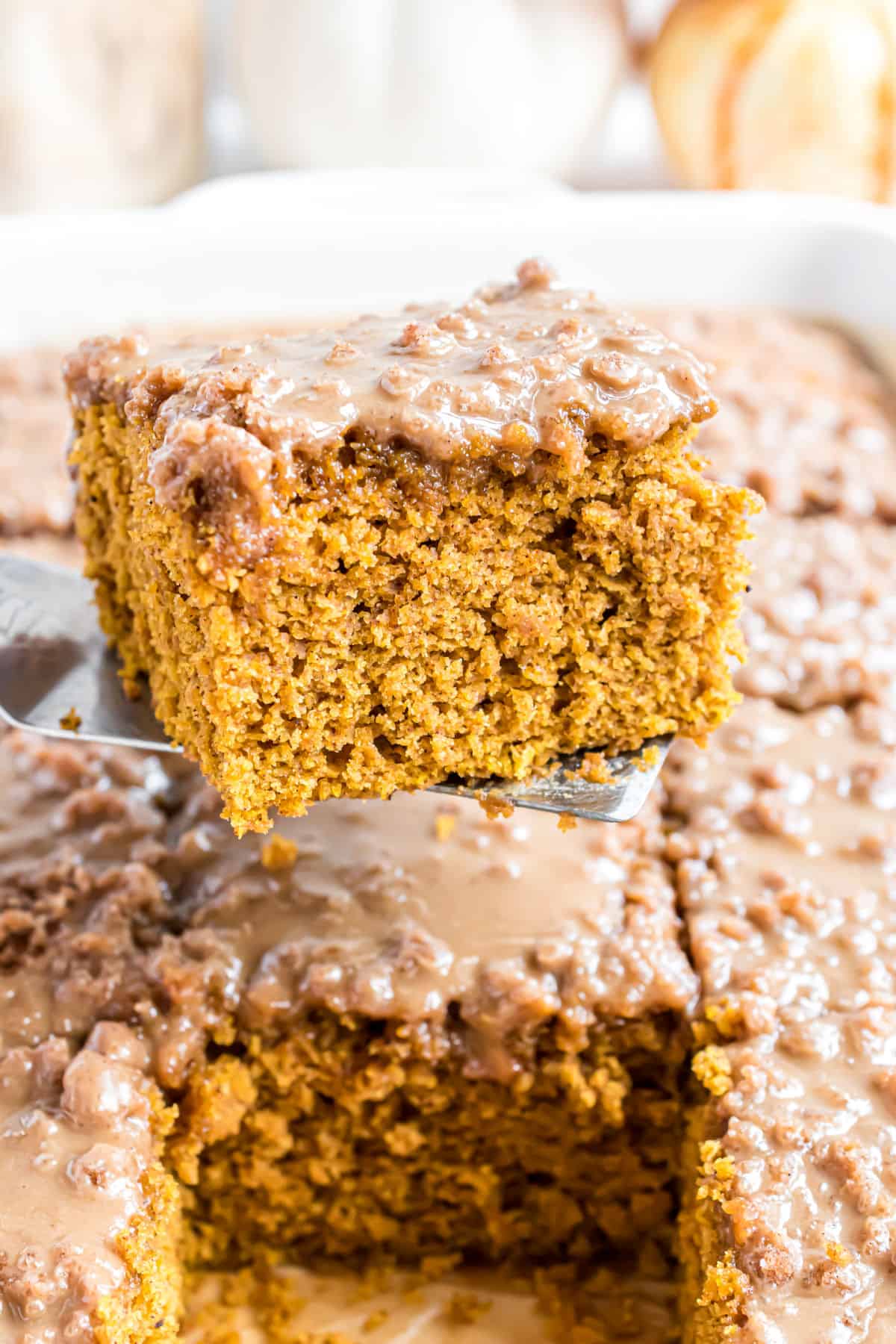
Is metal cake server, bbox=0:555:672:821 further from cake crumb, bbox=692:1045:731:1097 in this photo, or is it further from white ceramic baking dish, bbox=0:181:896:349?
white ceramic baking dish, bbox=0:181:896:349

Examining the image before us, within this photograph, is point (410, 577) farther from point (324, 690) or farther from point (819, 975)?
point (819, 975)

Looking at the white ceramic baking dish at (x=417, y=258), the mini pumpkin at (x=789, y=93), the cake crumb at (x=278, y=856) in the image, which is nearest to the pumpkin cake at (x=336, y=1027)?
the cake crumb at (x=278, y=856)

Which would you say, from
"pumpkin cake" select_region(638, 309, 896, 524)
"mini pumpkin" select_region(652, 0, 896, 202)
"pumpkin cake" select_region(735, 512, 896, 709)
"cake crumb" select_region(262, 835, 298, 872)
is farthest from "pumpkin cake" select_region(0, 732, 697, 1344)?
"mini pumpkin" select_region(652, 0, 896, 202)

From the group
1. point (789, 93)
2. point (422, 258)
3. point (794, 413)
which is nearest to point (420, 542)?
point (794, 413)

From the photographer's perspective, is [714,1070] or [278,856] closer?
[714,1070]

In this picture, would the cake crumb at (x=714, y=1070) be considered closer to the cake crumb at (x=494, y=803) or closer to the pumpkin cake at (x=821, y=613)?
the cake crumb at (x=494, y=803)

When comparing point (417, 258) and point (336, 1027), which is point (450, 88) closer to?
point (417, 258)
